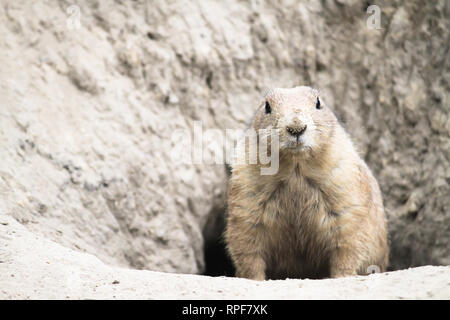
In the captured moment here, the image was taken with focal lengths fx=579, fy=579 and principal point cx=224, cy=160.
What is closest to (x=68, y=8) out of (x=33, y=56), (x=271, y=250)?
(x=33, y=56)

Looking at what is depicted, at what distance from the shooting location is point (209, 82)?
7.95 meters

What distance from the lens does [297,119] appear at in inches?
205

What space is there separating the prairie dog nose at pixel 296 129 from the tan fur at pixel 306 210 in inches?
16.6

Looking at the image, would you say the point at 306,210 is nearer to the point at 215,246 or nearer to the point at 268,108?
the point at 268,108

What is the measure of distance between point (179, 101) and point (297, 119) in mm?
2805

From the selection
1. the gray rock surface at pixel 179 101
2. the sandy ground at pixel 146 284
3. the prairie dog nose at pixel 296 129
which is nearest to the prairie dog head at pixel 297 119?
the prairie dog nose at pixel 296 129

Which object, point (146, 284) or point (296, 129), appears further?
point (296, 129)

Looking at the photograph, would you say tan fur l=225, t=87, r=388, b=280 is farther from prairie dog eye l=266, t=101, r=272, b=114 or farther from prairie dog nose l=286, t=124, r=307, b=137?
prairie dog nose l=286, t=124, r=307, b=137

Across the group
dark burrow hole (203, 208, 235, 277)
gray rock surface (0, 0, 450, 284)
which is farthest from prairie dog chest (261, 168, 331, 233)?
dark burrow hole (203, 208, 235, 277)

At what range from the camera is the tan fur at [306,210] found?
5.77 m

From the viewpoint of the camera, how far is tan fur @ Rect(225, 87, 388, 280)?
577cm

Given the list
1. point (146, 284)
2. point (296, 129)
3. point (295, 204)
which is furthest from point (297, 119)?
point (146, 284)
